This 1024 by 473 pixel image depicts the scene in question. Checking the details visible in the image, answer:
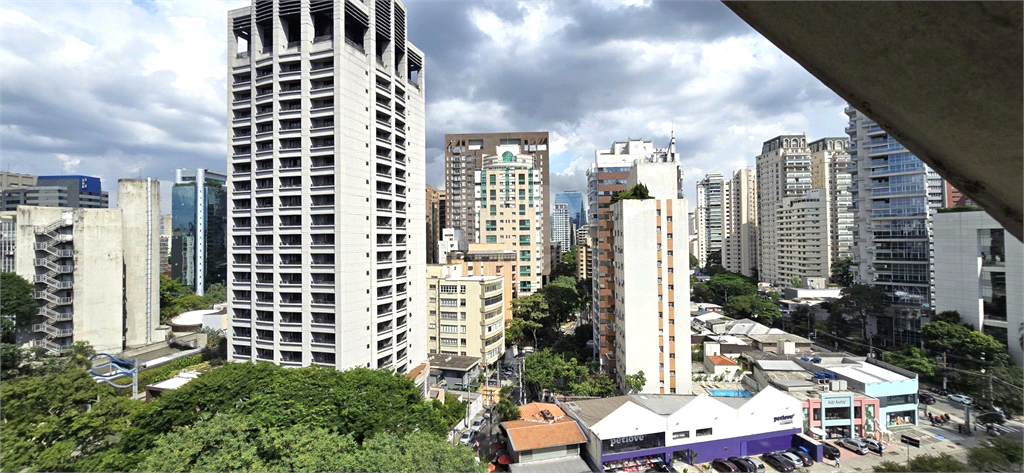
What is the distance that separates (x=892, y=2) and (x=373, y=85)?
2025cm

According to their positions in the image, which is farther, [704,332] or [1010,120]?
[704,332]

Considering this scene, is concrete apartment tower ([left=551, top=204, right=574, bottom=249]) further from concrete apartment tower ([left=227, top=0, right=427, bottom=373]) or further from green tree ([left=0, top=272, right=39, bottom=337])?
green tree ([left=0, top=272, right=39, bottom=337])

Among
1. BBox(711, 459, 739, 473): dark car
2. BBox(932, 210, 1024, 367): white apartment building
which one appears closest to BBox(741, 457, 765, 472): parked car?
BBox(711, 459, 739, 473): dark car

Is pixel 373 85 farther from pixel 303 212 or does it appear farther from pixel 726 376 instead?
pixel 726 376

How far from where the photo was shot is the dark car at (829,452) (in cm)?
1544

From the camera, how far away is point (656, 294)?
61.5ft

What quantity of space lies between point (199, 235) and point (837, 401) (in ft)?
203

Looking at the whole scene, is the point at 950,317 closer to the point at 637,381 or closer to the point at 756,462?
the point at 756,462

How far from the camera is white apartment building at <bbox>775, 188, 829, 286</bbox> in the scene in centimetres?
4656

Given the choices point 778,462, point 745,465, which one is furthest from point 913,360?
point 745,465

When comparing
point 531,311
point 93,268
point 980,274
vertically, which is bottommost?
point 531,311

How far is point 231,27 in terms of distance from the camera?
18672mm

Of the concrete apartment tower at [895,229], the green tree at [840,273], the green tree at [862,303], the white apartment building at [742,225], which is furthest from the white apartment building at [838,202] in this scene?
the green tree at [862,303]

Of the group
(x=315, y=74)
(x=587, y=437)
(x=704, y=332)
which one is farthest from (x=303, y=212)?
(x=704, y=332)
